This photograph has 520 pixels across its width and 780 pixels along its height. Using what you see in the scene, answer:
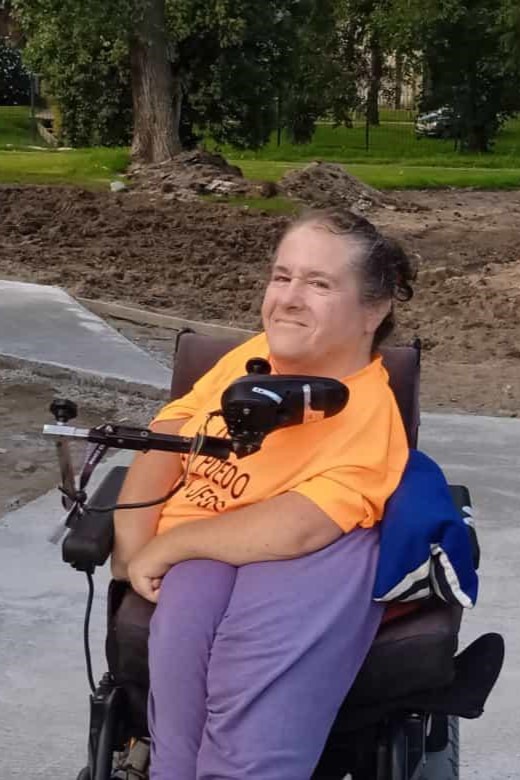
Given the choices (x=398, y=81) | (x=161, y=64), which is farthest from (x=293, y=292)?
(x=398, y=81)

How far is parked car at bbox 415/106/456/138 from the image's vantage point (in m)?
32.9

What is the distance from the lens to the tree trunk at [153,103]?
20.8m

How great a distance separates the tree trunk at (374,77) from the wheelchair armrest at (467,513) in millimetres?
32609

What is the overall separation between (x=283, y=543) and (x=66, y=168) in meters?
18.0

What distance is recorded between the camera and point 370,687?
2.52m

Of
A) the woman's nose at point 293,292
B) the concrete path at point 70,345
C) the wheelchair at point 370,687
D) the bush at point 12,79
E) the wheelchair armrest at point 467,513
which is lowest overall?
the bush at point 12,79

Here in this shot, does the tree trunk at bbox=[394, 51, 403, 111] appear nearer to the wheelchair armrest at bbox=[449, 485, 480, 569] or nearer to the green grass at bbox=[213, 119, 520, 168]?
the green grass at bbox=[213, 119, 520, 168]

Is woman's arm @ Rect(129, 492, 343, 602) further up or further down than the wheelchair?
further up

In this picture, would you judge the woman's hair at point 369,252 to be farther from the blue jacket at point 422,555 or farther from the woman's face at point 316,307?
the blue jacket at point 422,555

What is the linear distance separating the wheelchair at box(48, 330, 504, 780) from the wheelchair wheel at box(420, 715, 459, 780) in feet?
0.36

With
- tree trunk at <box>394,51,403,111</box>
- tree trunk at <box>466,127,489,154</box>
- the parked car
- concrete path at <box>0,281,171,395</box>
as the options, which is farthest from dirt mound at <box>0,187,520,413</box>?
tree trunk at <box>394,51,403,111</box>

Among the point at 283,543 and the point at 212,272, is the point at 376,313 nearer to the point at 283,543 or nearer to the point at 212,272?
the point at 283,543

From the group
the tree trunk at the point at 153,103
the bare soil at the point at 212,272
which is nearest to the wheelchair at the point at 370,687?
the bare soil at the point at 212,272

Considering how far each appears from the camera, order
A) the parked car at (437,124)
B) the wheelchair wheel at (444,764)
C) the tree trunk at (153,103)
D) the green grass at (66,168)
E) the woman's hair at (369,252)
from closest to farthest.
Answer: the woman's hair at (369,252) < the wheelchair wheel at (444,764) < the green grass at (66,168) < the tree trunk at (153,103) < the parked car at (437,124)
